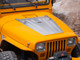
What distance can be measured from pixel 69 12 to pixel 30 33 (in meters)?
6.85

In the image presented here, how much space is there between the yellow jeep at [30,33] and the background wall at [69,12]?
4.28 meters

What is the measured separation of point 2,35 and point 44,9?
1.39 metres

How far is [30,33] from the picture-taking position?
502 cm

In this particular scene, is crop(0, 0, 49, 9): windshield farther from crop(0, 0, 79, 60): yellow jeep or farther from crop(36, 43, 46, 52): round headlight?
crop(36, 43, 46, 52): round headlight

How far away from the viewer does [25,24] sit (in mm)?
5305

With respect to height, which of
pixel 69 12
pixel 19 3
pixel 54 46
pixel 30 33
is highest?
pixel 19 3

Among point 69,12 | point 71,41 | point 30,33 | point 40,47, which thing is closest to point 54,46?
point 40,47

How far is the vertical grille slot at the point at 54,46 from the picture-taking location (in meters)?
4.97

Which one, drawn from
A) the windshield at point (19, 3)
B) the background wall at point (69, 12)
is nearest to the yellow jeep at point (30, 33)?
the windshield at point (19, 3)

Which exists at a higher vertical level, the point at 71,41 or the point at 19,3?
the point at 19,3

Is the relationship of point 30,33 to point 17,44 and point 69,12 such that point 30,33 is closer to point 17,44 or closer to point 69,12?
point 17,44

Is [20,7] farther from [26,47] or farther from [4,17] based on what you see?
[26,47]

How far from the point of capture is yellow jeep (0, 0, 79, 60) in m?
4.90

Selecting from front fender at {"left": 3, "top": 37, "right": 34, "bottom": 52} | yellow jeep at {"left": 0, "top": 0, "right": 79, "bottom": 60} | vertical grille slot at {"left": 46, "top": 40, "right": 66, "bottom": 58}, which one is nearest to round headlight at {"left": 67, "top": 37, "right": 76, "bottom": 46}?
yellow jeep at {"left": 0, "top": 0, "right": 79, "bottom": 60}
